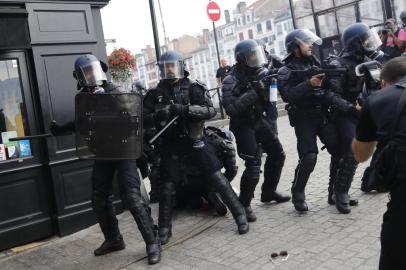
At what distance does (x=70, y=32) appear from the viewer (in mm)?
6023

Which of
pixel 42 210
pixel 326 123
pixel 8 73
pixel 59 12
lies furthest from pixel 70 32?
pixel 326 123

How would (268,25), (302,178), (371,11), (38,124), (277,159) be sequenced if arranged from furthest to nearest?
(268,25)
(371,11)
(38,124)
(277,159)
(302,178)

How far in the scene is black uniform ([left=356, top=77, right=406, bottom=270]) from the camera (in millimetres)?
2430

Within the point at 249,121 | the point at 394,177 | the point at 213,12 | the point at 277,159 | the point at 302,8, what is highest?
the point at 213,12

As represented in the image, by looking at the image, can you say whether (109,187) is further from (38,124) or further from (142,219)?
(38,124)

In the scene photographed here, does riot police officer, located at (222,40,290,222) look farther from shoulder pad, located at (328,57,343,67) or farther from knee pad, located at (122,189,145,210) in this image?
knee pad, located at (122,189,145,210)

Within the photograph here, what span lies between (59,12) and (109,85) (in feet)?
6.05

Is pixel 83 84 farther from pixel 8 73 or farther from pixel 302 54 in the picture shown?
pixel 302 54

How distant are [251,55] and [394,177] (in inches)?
116

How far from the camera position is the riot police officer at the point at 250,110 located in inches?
200

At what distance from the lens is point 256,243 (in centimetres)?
455

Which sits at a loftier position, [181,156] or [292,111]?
[292,111]

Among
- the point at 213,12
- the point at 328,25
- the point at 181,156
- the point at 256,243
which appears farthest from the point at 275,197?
the point at 213,12

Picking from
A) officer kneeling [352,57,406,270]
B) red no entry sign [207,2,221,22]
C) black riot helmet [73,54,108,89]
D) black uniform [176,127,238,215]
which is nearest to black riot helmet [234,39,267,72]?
black uniform [176,127,238,215]
